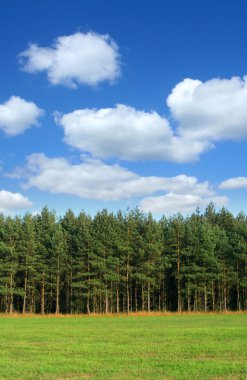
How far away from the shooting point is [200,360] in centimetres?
1839

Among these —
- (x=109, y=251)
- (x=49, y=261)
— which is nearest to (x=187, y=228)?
(x=109, y=251)

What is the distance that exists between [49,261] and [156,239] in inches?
829

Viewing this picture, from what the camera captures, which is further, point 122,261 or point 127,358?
point 122,261

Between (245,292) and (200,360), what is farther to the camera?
(245,292)

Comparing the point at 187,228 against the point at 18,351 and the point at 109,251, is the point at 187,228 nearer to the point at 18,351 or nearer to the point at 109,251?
the point at 109,251

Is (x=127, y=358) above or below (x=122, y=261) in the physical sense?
below

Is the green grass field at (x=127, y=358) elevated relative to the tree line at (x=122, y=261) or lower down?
lower down

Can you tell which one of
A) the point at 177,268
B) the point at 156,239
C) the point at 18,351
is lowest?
the point at 18,351

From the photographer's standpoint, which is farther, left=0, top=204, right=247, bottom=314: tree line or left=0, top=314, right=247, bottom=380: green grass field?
left=0, top=204, right=247, bottom=314: tree line

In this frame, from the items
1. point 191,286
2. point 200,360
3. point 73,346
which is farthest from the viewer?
point 191,286

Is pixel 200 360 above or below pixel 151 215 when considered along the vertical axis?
below

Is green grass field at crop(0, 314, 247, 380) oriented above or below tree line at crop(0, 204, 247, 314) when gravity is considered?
below

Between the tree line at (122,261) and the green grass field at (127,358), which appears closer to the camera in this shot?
the green grass field at (127,358)

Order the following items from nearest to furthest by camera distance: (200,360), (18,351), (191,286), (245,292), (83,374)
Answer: (83,374) < (200,360) < (18,351) < (191,286) < (245,292)
